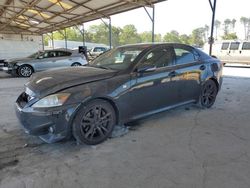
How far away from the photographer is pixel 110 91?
3305 mm

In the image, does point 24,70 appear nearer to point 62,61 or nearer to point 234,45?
point 62,61

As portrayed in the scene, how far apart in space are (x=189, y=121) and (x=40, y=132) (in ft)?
8.24

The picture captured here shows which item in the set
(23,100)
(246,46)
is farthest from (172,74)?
(246,46)

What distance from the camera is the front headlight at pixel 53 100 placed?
295 cm

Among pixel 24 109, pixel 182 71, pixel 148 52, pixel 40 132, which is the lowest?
pixel 40 132

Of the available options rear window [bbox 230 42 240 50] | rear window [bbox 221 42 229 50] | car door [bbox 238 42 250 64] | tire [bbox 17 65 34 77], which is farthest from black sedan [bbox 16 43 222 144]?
rear window [bbox 221 42 229 50]

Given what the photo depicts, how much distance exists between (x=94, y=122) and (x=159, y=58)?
1581mm

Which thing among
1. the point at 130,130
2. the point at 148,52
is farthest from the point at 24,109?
the point at 148,52

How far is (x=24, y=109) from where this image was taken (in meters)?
3.10

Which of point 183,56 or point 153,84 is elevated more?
point 183,56

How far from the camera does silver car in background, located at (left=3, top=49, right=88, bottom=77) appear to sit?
1109 cm

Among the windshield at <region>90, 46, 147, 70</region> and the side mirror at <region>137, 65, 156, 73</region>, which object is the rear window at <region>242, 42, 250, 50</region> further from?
the side mirror at <region>137, 65, 156, 73</region>

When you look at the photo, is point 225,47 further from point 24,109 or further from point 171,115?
point 24,109

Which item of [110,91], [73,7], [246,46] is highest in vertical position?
[73,7]
